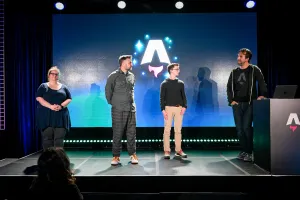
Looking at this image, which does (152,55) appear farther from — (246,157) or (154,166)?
(246,157)

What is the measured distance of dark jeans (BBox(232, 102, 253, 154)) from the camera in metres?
4.78

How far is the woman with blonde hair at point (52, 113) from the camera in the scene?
4414mm

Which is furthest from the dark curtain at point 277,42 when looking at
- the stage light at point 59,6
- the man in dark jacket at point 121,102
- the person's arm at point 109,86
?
the stage light at point 59,6

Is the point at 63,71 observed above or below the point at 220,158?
above

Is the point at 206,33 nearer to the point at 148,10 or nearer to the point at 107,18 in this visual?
the point at 148,10

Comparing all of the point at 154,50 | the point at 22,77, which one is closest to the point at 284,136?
the point at 154,50

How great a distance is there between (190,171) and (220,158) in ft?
4.42

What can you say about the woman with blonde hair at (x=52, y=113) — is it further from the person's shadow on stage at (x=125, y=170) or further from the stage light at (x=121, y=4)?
the stage light at (x=121, y=4)

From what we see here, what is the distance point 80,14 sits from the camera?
6621 mm

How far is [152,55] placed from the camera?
Answer: 654 cm

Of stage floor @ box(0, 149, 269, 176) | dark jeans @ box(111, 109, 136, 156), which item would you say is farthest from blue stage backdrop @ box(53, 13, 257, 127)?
dark jeans @ box(111, 109, 136, 156)

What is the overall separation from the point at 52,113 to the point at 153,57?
9.36 feet

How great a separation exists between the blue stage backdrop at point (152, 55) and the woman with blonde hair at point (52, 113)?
205 centimetres
